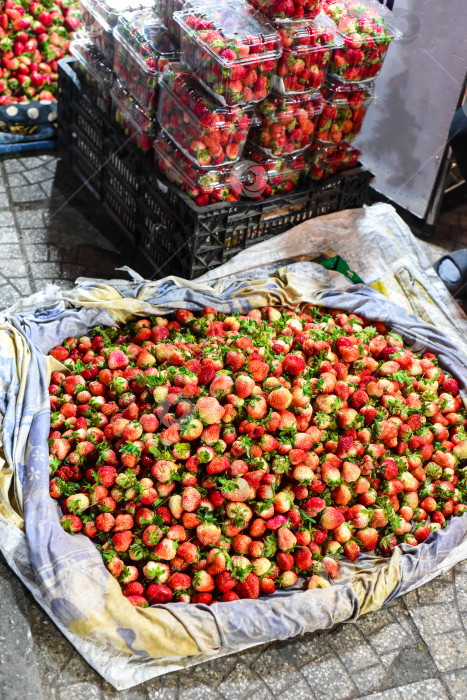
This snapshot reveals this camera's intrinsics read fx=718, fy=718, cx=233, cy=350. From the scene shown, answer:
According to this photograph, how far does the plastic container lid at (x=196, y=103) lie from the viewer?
10.8 feet

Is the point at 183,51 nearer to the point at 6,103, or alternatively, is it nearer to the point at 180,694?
the point at 6,103

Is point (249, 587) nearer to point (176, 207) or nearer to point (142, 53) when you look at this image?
point (176, 207)

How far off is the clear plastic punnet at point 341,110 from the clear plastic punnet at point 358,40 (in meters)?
0.05

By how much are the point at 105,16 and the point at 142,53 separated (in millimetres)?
Answer: 525

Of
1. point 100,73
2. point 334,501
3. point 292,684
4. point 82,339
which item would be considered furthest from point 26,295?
point 292,684

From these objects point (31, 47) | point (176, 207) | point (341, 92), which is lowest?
point (176, 207)

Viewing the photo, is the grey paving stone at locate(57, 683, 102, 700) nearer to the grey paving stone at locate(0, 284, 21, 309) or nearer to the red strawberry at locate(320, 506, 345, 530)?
the red strawberry at locate(320, 506, 345, 530)

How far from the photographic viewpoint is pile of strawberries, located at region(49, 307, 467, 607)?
101 inches

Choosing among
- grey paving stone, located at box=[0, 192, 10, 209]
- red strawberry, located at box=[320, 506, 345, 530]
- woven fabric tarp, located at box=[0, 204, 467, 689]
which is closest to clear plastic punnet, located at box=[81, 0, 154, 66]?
grey paving stone, located at box=[0, 192, 10, 209]

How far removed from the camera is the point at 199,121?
3322mm

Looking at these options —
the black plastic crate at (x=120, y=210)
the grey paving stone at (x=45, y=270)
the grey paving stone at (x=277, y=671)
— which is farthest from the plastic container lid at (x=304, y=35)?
the grey paving stone at (x=277, y=671)

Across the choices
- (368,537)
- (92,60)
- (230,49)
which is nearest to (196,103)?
(230,49)

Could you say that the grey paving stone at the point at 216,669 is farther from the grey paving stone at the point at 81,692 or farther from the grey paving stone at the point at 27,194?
the grey paving stone at the point at 27,194

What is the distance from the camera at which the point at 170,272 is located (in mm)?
3914
